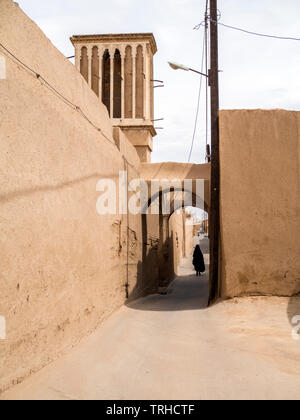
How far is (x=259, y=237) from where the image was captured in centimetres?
747

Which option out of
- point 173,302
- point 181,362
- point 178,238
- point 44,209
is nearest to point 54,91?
point 44,209

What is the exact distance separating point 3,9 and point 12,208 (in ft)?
5.68

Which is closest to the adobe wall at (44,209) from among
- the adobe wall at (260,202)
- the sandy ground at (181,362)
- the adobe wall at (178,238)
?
the sandy ground at (181,362)

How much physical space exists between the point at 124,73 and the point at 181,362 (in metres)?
20.9

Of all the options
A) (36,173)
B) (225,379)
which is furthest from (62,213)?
(225,379)

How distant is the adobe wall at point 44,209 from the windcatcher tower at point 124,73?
16.2 meters

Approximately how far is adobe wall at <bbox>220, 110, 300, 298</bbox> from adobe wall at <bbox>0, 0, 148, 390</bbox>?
2.68 meters

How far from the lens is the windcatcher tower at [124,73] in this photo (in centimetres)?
2214

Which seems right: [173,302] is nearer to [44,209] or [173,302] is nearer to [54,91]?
[44,209]

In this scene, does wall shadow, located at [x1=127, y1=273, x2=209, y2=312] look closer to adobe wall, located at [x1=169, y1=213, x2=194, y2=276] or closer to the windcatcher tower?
adobe wall, located at [x1=169, y1=213, x2=194, y2=276]

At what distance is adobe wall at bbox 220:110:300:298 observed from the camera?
7379 mm

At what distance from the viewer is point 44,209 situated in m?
3.92

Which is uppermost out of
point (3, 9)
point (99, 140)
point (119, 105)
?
point (119, 105)
